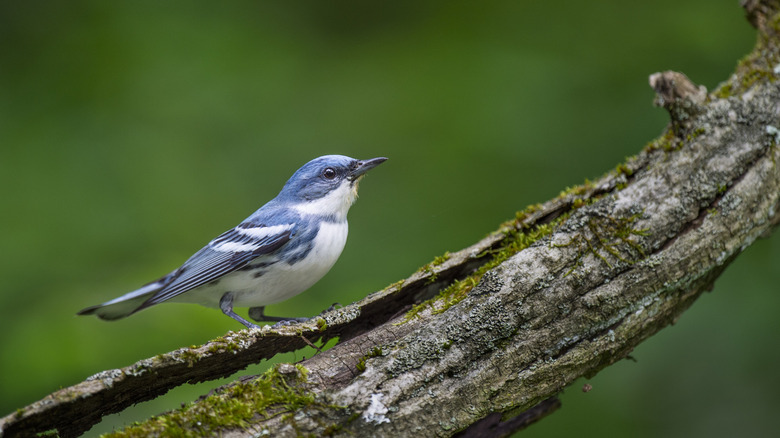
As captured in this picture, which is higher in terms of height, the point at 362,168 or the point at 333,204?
the point at 362,168

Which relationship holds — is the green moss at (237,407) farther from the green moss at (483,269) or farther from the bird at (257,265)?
the bird at (257,265)

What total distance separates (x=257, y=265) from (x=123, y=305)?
102 cm

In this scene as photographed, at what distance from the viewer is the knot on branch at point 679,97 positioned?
391 centimetres

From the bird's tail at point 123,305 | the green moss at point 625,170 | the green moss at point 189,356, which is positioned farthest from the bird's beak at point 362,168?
the green moss at point 189,356

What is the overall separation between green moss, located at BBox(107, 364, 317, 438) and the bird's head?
6.07 feet

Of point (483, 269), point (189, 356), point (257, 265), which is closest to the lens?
point (189, 356)

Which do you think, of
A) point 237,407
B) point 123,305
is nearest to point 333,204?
point 123,305

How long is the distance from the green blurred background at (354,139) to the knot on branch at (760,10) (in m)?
0.89

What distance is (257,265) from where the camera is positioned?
4.11 metres

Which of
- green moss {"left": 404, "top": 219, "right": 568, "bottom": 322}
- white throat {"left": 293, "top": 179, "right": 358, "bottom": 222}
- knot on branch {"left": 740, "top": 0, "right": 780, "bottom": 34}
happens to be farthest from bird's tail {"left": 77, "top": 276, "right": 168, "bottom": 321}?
knot on branch {"left": 740, "top": 0, "right": 780, "bottom": 34}

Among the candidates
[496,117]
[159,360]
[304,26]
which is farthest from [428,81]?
[159,360]

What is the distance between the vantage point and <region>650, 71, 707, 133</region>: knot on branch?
3914mm

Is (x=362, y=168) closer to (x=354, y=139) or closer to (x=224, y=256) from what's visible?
(x=224, y=256)

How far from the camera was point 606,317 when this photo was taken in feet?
10.6
